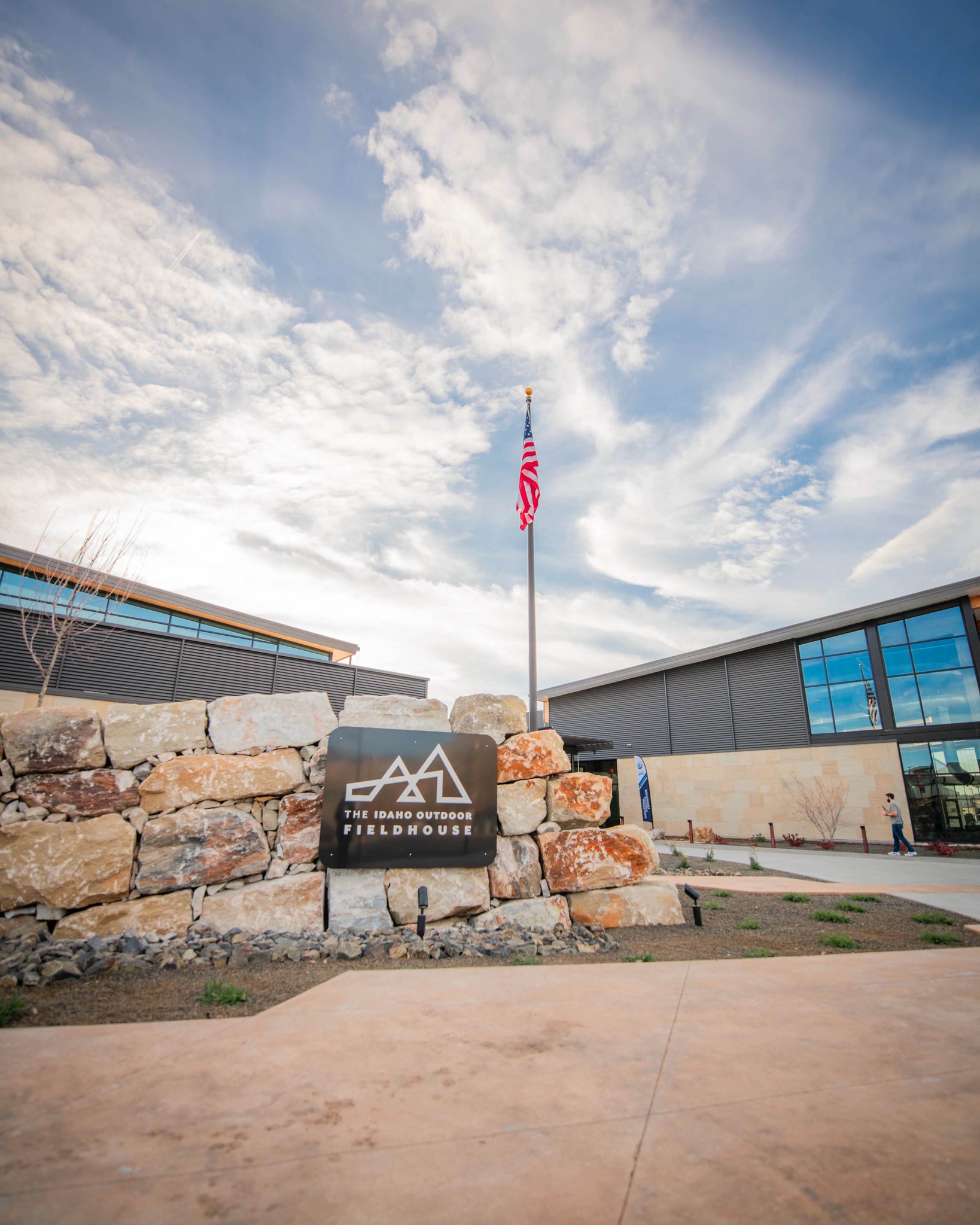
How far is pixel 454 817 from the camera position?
18.1 feet

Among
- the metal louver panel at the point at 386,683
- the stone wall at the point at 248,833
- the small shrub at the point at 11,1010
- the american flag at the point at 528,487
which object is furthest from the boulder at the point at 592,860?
the metal louver panel at the point at 386,683

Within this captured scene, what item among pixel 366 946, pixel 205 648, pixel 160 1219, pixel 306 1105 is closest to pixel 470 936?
pixel 366 946

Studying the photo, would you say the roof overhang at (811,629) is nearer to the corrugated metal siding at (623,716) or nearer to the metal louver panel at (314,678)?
the corrugated metal siding at (623,716)

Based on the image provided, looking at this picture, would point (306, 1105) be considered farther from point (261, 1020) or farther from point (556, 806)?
point (556, 806)

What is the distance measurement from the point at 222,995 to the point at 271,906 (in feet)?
4.89

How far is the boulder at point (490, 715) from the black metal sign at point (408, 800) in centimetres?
24

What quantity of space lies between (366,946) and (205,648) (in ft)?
31.5

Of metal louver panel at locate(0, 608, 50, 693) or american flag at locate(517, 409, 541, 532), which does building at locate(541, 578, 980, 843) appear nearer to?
american flag at locate(517, 409, 541, 532)

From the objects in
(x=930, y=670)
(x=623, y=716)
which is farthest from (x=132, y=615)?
(x=930, y=670)

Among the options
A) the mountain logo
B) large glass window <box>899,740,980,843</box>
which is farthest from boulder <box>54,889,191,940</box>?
large glass window <box>899,740,980,843</box>

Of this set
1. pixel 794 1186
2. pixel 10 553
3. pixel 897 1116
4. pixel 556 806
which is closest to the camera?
pixel 794 1186

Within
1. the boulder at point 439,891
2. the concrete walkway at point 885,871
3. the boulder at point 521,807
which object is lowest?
the concrete walkway at point 885,871

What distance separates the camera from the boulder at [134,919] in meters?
4.43

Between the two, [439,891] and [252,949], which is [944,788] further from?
[252,949]
